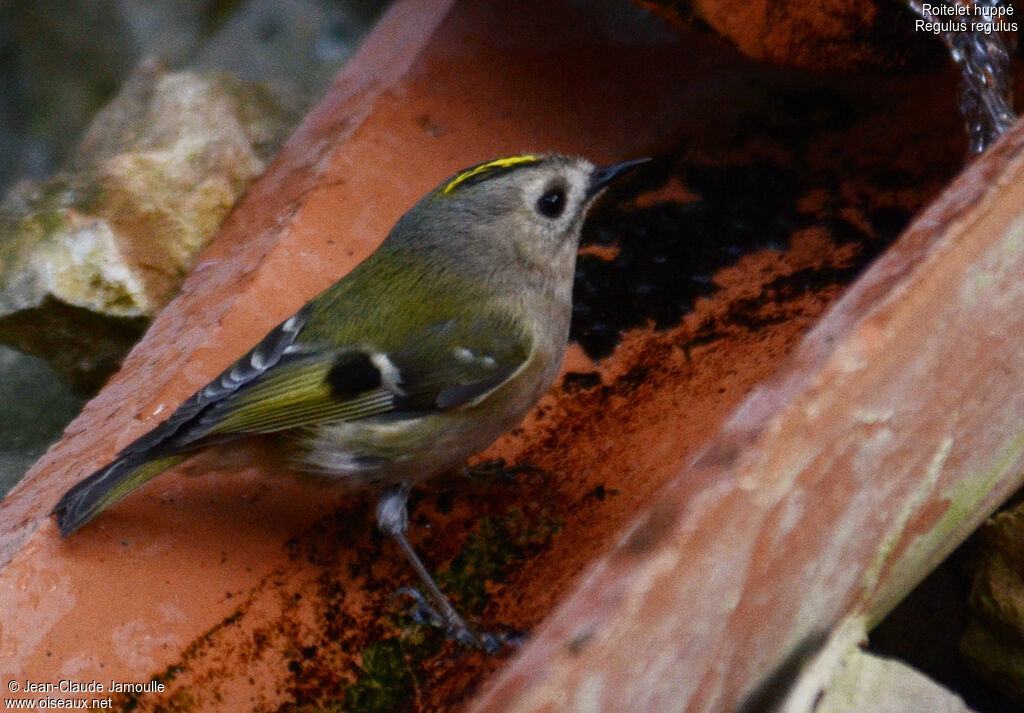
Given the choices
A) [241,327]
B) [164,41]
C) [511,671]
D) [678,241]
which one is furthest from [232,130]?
[511,671]

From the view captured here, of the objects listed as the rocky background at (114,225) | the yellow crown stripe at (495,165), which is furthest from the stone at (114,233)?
the yellow crown stripe at (495,165)

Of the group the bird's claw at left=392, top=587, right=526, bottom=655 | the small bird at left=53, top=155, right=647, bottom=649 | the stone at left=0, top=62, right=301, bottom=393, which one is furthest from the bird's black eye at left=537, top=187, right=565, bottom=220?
the stone at left=0, top=62, right=301, bottom=393

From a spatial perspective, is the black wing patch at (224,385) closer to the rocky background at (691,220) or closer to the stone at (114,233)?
the rocky background at (691,220)

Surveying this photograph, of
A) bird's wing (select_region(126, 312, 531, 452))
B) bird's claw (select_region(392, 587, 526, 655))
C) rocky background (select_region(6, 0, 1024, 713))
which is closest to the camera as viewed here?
bird's claw (select_region(392, 587, 526, 655))

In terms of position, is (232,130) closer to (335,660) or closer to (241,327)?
(241,327)

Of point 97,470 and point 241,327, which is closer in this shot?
point 97,470

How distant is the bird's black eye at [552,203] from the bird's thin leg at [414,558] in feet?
1.77

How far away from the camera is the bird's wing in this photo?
1788 mm

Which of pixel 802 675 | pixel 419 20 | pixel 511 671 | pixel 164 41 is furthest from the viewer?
pixel 164 41

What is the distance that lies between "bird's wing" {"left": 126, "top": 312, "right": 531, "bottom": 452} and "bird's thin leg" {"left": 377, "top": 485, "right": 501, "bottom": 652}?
148 mm

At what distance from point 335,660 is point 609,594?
2.58 feet

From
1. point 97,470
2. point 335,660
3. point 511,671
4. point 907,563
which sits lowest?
point 907,563

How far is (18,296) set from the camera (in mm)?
2627

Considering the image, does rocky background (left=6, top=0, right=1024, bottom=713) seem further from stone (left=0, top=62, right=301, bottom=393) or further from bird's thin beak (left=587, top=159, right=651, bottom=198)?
bird's thin beak (left=587, top=159, right=651, bottom=198)
